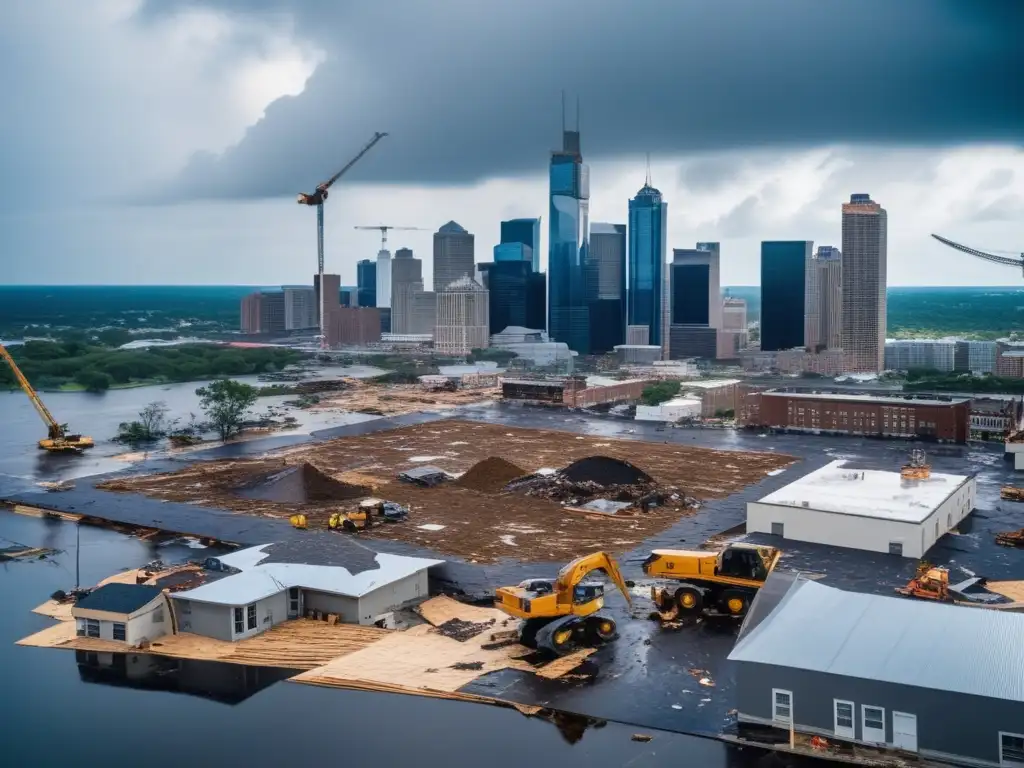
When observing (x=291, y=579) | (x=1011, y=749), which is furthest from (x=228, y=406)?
(x=1011, y=749)

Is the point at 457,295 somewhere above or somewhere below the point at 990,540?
above

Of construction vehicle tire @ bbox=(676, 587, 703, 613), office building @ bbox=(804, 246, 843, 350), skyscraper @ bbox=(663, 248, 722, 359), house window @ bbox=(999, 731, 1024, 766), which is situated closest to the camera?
house window @ bbox=(999, 731, 1024, 766)

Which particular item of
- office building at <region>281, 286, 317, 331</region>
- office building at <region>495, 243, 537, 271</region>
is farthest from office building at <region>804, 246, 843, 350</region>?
office building at <region>281, 286, 317, 331</region>

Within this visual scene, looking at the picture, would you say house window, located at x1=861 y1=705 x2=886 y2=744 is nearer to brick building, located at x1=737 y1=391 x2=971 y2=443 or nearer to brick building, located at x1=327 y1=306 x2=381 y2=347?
brick building, located at x1=737 y1=391 x2=971 y2=443

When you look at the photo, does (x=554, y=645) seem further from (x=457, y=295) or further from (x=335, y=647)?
(x=457, y=295)

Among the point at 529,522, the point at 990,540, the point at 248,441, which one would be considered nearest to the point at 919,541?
the point at 990,540
